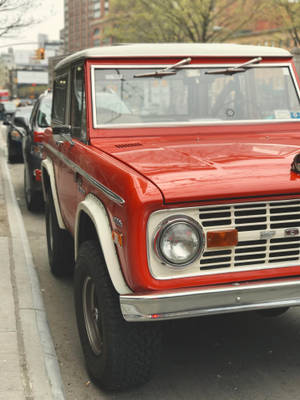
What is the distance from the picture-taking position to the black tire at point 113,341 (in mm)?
3180

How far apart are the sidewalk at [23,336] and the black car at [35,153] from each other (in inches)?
94.2

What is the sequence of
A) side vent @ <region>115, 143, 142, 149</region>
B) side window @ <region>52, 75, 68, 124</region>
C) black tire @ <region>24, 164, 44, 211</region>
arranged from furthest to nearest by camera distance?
black tire @ <region>24, 164, 44, 211</region>, side window @ <region>52, 75, 68, 124</region>, side vent @ <region>115, 143, 142, 149</region>

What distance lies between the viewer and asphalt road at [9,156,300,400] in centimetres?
360

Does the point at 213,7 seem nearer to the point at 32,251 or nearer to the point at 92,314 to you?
the point at 32,251

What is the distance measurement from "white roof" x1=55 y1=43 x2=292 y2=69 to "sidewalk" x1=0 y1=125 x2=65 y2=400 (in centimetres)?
198

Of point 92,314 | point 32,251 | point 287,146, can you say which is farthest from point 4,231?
point 287,146

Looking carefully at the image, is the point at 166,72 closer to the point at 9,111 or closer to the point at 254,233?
the point at 254,233

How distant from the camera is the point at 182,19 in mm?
30422

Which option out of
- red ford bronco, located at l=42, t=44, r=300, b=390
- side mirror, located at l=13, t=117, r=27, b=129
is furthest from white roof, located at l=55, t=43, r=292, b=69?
side mirror, located at l=13, t=117, r=27, b=129

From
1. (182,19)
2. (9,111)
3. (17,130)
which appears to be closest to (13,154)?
(17,130)

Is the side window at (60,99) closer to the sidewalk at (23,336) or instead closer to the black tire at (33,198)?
the sidewalk at (23,336)

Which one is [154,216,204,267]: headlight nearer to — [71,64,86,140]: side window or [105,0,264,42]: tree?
[71,64,86,140]: side window

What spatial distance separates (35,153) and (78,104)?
450cm

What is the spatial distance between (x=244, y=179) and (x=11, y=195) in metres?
8.02
